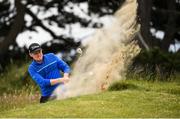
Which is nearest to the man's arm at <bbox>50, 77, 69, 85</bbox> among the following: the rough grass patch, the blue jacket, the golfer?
the golfer

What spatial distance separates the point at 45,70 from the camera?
551 inches

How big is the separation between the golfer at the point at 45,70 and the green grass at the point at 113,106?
0.66m

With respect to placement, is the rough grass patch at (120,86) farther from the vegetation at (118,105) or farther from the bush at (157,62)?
the bush at (157,62)

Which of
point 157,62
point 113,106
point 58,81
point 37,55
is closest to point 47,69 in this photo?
point 37,55

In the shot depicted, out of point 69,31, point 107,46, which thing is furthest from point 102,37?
point 69,31

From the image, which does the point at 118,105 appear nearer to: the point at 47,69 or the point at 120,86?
the point at 47,69

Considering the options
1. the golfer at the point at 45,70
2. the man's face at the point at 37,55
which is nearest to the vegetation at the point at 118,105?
the golfer at the point at 45,70

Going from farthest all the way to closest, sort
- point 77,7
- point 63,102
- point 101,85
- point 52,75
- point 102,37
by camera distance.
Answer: point 77,7
point 102,37
point 101,85
point 52,75
point 63,102

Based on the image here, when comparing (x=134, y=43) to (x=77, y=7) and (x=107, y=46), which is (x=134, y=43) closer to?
(x=107, y=46)

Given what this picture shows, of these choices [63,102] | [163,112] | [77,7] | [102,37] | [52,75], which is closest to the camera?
[163,112]

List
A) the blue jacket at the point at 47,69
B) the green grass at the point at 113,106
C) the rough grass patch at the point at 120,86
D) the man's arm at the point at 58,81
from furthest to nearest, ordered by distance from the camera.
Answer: the rough grass patch at the point at 120,86, the blue jacket at the point at 47,69, the man's arm at the point at 58,81, the green grass at the point at 113,106

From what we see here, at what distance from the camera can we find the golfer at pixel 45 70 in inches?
540

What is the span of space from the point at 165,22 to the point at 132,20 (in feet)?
Answer: 56.3

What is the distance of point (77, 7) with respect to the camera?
3288 centimetres
